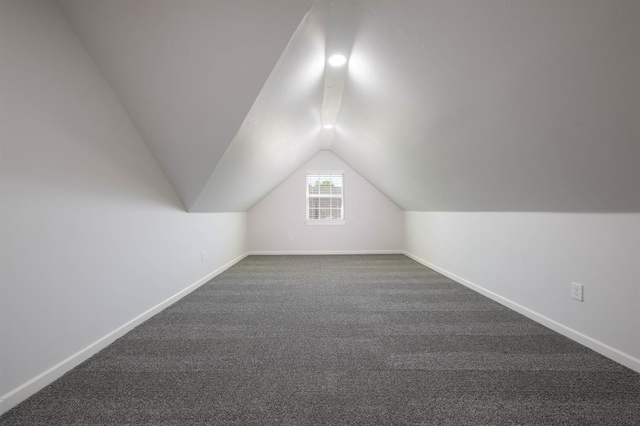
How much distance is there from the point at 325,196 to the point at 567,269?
453cm

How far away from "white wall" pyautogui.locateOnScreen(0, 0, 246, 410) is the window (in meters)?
4.04

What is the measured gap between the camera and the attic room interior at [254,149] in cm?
128

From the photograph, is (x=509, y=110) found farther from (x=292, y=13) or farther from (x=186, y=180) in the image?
(x=186, y=180)

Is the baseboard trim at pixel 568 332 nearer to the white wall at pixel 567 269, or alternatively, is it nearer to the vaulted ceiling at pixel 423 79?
the white wall at pixel 567 269

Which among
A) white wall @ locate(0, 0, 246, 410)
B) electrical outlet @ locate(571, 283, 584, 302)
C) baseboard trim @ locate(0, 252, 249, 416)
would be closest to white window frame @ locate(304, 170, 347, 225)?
baseboard trim @ locate(0, 252, 249, 416)

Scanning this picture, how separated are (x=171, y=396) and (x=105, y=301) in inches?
→ 36.6

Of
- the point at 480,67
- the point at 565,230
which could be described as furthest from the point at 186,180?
the point at 565,230

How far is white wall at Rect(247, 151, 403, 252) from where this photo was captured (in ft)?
19.9

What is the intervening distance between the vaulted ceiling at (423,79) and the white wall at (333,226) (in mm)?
3135

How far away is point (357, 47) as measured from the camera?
2217mm

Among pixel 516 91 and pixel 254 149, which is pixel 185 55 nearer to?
pixel 254 149

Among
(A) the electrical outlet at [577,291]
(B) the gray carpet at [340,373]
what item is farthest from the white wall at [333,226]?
(A) the electrical outlet at [577,291]

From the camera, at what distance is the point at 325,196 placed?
20.4ft

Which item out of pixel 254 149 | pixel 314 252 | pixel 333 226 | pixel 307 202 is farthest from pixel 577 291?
pixel 307 202
